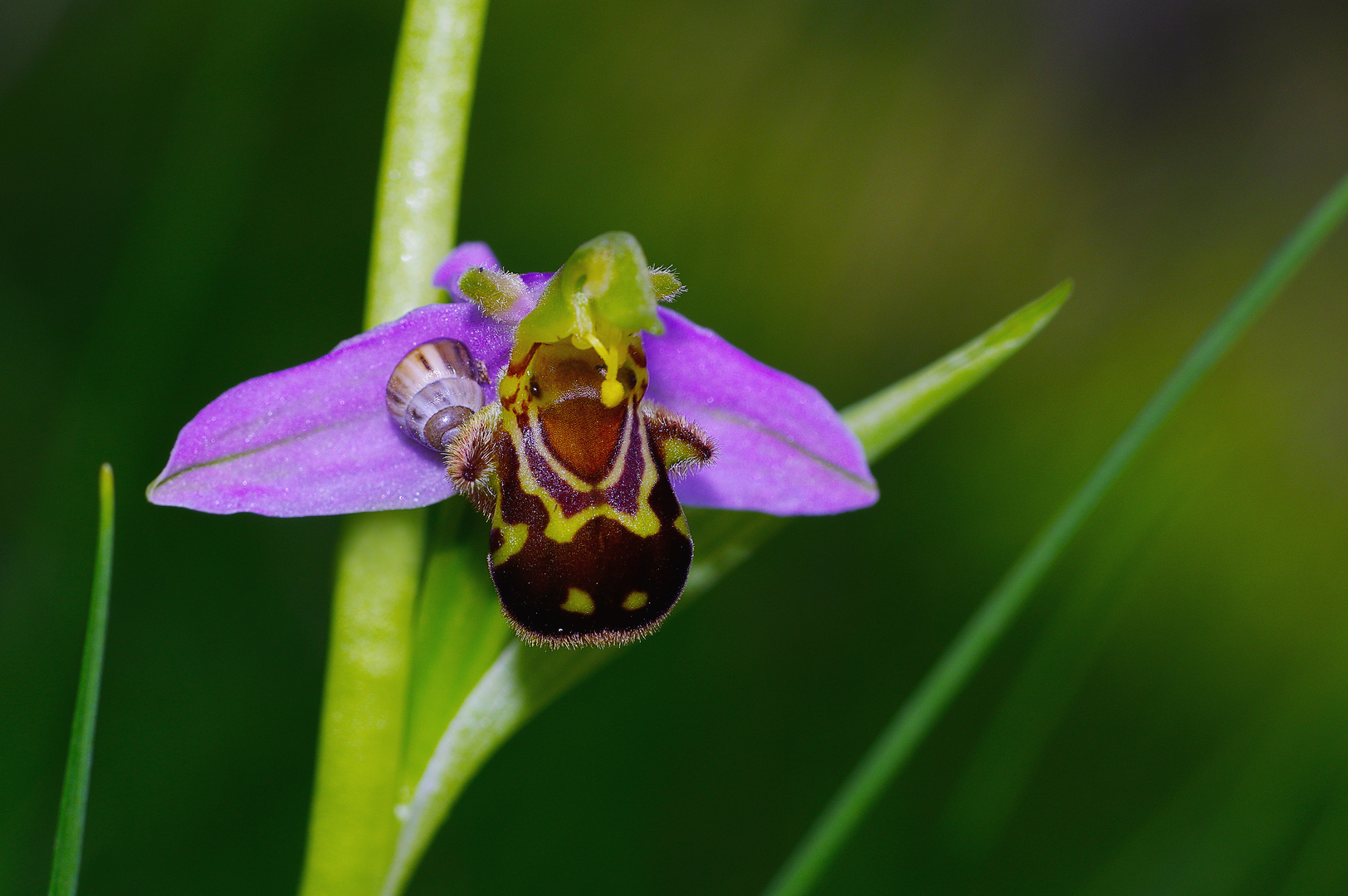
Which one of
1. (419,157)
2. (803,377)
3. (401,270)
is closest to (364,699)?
(401,270)

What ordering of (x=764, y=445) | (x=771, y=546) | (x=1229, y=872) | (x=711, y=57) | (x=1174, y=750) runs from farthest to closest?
(x=711, y=57) < (x=771, y=546) < (x=1174, y=750) < (x=1229, y=872) < (x=764, y=445)

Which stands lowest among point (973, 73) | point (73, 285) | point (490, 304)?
point (73, 285)

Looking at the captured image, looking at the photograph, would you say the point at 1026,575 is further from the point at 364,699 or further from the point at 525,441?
the point at 364,699

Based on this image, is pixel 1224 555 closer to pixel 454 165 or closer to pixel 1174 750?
pixel 1174 750

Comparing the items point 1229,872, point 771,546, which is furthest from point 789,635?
point 1229,872

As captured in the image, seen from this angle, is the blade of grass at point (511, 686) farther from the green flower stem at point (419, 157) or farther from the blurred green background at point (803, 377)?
the blurred green background at point (803, 377)

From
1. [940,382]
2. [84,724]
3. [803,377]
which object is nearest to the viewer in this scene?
[84,724]
